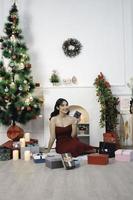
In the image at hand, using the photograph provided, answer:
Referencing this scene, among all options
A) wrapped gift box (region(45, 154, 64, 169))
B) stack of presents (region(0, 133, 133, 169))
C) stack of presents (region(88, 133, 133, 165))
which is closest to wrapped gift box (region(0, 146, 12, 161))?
stack of presents (region(0, 133, 133, 169))

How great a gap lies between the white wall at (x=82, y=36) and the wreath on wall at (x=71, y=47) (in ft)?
0.27

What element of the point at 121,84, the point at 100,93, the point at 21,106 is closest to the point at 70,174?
the point at 21,106

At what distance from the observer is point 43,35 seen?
22.9 ft

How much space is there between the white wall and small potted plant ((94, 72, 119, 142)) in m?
0.38

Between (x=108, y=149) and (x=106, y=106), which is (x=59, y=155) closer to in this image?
(x=108, y=149)

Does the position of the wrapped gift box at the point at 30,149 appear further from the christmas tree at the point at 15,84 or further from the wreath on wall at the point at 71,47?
the wreath on wall at the point at 71,47

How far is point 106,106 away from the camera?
6.48 m

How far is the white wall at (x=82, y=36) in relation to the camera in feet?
22.8

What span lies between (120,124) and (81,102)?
0.98m

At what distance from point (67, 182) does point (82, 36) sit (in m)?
3.91

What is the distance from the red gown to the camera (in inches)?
218

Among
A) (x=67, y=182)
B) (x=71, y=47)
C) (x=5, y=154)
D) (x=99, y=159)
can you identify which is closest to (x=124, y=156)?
(x=99, y=159)

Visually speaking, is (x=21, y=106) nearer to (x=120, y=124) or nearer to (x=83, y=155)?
(x=83, y=155)

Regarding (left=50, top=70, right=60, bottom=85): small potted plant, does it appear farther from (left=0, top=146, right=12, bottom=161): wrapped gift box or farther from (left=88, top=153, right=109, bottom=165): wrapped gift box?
(left=88, top=153, right=109, bottom=165): wrapped gift box
